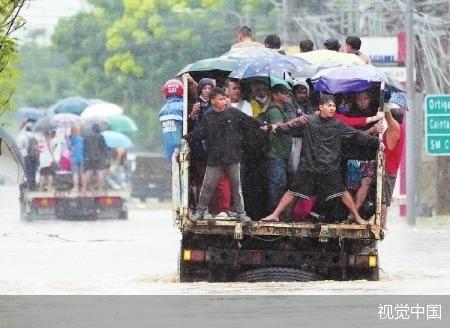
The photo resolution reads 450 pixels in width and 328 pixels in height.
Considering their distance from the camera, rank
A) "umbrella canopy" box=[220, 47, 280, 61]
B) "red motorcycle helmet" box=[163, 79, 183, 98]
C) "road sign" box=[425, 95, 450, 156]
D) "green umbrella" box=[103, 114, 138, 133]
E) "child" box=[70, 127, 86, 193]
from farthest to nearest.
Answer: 1. "green umbrella" box=[103, 114, 138, 133]
2. "child" box=[70, 127, 86, 193]
3. "road sign" box=[425, 95, 450, 156]
4. "red motorcycle helmet" box=[163, 79, 183, 98]
5. "umbrella canopy" box=[220, 47, 280, 61]

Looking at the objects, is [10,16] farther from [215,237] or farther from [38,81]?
[38,81]

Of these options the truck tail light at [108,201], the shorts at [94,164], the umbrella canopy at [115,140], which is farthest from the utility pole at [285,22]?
the truck tail light at [108,201]

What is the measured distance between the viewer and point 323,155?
18.3 meters

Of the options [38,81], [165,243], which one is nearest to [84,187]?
[165,243]

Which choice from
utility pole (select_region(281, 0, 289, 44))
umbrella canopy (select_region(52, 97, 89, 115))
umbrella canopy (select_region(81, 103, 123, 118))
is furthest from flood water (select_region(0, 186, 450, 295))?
utility pole (select_region(281, 0, 289, 44))

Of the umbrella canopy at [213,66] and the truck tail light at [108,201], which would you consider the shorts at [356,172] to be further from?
the truck tail light at [108,201]

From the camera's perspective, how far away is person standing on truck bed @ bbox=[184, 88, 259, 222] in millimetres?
18297

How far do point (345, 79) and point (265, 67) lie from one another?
91 centimetres

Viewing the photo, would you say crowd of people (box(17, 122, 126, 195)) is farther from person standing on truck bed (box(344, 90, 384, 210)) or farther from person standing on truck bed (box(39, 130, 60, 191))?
person standing on truck bed (box(344, 90, 384, 210))

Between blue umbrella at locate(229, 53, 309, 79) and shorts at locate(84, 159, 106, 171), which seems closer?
blue umbrella at locate(229, 53, 309, 79)

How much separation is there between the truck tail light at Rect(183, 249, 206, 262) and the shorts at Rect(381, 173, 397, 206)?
7.60ft

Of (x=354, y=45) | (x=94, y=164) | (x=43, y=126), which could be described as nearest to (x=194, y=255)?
(x=354, y=45)

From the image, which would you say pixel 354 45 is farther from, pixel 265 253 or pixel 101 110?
pixel 101 110
